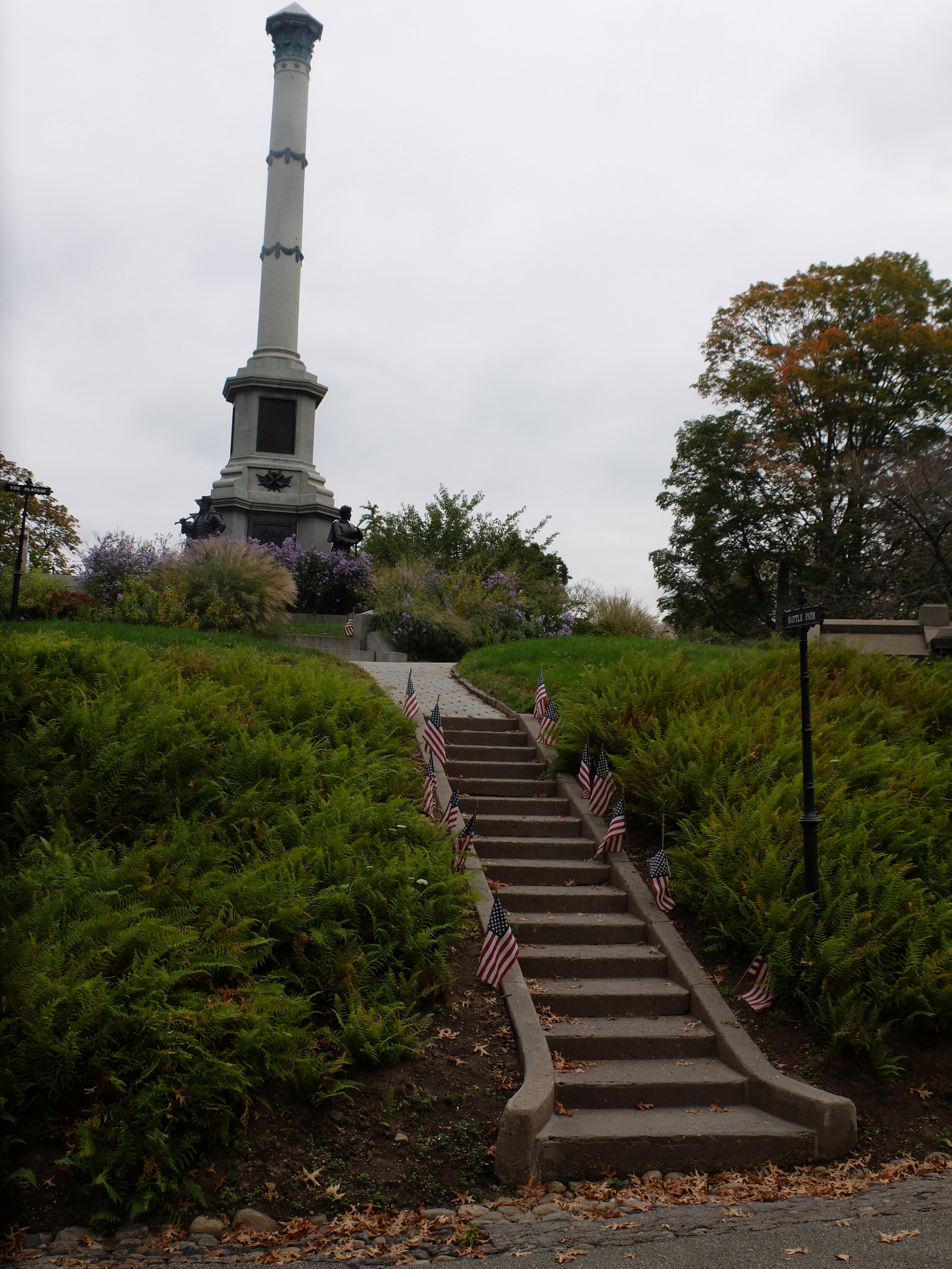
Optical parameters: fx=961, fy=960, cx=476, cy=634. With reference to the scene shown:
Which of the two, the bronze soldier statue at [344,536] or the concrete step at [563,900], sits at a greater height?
the bronze soldier statue at [344,536]

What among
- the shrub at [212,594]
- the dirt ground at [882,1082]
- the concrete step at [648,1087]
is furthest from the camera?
the shrub at [212,594]

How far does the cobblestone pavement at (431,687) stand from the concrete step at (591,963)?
5.35 meters

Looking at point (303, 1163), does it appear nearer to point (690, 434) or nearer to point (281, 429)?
point (281, 429)

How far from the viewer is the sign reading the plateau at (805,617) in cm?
745

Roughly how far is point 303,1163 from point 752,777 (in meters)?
5.37

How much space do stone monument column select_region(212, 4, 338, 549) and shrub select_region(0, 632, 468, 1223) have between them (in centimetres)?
1847

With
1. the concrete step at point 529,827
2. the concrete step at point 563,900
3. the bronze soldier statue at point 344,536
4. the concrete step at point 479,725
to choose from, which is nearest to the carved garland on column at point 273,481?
A: the bronze soldier statue at point 344,536

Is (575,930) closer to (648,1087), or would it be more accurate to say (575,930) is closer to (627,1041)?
(627,1041)

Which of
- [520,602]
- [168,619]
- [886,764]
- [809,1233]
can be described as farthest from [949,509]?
[809,1233]

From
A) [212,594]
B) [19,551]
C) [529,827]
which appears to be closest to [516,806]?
[529,827]

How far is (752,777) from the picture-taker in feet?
29.6

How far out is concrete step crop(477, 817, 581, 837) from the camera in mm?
9742

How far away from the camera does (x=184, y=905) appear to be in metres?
6.33

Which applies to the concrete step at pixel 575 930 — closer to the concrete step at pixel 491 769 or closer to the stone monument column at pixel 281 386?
the concrete step at pixel 491 769
